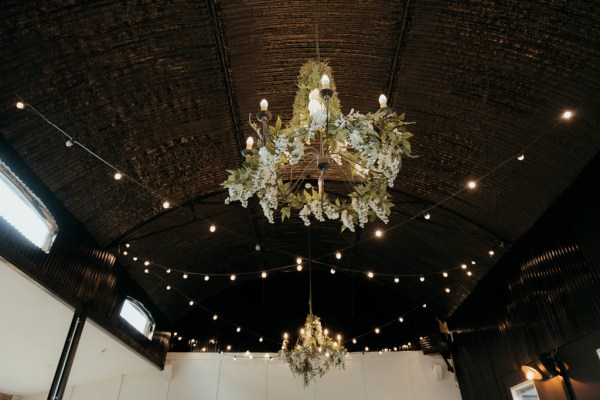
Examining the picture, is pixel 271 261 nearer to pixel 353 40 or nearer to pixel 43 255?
pixel 43 255

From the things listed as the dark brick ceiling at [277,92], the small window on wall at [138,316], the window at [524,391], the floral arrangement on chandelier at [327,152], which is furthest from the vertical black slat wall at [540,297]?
the small window on wall at [138,316]

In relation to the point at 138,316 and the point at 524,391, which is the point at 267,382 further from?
the point at 524,391

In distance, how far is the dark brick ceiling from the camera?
491cm

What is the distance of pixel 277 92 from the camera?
6.58 metres

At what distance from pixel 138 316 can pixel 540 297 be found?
30.1 ft

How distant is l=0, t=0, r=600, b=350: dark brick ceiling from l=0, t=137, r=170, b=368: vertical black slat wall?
10.4 inches

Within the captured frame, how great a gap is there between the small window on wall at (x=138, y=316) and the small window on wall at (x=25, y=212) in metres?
3.29

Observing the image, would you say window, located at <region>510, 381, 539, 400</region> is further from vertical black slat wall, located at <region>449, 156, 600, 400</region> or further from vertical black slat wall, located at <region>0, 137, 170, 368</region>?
vertical black slat wall, located at <region>0, 137, 170, 368</region>

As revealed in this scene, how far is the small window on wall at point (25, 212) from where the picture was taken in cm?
534

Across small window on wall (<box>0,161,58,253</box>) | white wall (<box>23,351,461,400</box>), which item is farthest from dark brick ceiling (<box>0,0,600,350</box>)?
white wall (<box>23,351,461,400</box>)

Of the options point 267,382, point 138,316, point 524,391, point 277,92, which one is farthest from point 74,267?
point 524,391

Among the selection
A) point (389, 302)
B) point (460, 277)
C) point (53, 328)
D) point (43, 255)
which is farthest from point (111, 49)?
point (389, 302)

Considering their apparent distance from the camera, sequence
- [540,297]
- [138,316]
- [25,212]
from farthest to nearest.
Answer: [138,316], [540,297], [25,212]

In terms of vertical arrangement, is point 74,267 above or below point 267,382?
above
